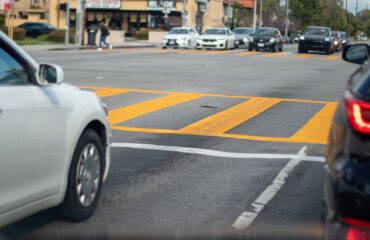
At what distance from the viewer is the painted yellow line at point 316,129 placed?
929 centimetres

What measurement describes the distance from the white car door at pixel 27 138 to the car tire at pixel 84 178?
0.61ft

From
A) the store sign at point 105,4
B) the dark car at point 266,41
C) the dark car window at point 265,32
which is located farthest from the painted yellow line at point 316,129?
the store sign at point 105,4

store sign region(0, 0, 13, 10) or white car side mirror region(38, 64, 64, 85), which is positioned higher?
store sign region(0, 0, 13, 10)

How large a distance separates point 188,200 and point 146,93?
9.36 metres

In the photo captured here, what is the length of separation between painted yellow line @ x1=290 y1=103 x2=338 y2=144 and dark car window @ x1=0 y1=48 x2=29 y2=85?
17.5ft

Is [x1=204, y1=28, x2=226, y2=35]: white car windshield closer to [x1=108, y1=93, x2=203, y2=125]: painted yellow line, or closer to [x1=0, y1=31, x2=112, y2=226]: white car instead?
[x1=108, y1=93, x2=203, y2=125]: painted yellow line

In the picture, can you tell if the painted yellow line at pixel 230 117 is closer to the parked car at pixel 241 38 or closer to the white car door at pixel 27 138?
the white car door at pixel 27 138

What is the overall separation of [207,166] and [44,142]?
3187 millimetres

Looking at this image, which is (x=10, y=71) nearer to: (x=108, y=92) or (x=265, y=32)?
(x=108, y=92)

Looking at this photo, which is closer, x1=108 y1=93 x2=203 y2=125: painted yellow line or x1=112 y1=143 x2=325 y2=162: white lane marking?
x1=112 y1=143 x2=325 y2=162: white lane marking

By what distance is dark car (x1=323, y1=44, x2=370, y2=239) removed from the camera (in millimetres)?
3254

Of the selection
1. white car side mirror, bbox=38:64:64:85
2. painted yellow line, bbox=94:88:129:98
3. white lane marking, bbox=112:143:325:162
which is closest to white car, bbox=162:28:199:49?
painted yellow line, bbox=94:88:129:98

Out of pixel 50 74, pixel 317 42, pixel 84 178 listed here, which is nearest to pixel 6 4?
pixel 317 42

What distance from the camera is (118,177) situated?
6.74 metres
